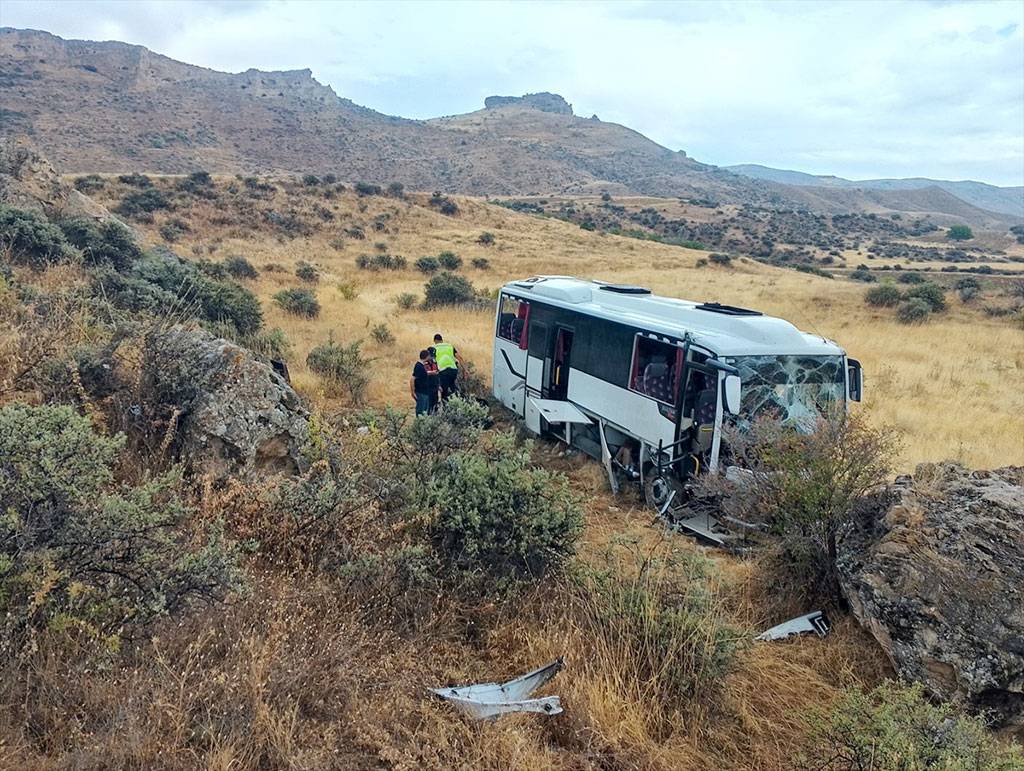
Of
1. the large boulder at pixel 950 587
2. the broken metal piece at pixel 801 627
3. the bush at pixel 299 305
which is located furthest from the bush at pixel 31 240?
the large boulder at pixel 950 587

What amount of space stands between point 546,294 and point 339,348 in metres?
4.43

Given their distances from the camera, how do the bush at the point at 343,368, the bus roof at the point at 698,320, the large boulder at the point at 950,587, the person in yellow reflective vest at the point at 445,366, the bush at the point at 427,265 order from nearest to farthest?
1. the large boulder at the point at 950,587
2. the bus roof at the point at 698,320
3. the person in yellow reflective vest at the point at 445,366
4. the bush at the point at 343,368
5. the bush at the point at 427,265

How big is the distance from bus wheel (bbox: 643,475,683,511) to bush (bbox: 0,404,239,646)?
5.55 m

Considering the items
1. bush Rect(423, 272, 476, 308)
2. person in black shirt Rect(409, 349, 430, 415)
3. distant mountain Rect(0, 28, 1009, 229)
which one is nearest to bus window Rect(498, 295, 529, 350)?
person in black shirt Rect(409, 349, 430, 415)

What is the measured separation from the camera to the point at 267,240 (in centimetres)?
3759

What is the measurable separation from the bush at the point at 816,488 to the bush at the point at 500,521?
6.12ft

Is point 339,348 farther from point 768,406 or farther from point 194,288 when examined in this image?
point 768,406

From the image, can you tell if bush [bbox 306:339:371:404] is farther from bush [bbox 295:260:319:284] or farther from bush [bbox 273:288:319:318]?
bush [bbox 295:260:319:284]

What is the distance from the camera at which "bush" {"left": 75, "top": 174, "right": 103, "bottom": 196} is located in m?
39.0

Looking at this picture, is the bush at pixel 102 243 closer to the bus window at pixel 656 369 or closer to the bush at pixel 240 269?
the bush at pixel 240 269

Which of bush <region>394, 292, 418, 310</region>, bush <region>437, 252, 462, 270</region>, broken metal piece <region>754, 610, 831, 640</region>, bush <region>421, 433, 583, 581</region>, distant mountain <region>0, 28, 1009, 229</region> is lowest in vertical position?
broken metal piece <region>754, 610, 831, 640</region>

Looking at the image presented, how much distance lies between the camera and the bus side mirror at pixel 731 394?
22.0 feet

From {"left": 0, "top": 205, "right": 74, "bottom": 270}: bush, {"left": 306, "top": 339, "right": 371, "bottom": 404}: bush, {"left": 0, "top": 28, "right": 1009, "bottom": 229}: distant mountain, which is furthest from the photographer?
{"left": 0, "top": 28, "right": 1009, "bottom": 229}: distant mountain

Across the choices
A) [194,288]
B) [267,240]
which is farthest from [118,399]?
[267,240]
